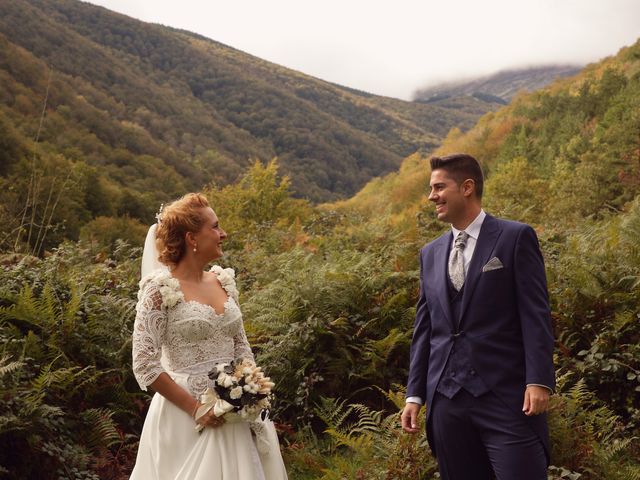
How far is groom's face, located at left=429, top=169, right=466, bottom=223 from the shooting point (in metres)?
3.62

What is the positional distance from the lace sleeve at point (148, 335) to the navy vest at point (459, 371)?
1.52 m

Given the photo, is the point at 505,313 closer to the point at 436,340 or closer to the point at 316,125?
the point at 436,340

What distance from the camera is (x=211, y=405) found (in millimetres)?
3682

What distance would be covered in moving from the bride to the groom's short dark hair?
52.7 inches

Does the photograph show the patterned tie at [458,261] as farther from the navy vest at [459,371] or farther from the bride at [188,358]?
the bride at [188,358]

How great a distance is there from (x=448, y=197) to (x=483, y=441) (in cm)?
127

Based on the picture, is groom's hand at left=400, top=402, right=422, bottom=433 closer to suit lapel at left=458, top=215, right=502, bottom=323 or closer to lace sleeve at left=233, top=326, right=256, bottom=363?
suit lapel at left=458, top=215, right=502, bottom=323

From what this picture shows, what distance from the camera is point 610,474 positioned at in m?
4.92

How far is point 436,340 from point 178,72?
14206cm

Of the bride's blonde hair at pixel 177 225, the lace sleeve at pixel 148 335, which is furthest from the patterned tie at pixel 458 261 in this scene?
the lace sleeve at pixel 148 335

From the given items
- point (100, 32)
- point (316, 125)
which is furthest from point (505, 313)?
point (100, 32)

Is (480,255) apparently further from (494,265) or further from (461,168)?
(461,168)

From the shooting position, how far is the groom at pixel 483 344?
3244 millimetres

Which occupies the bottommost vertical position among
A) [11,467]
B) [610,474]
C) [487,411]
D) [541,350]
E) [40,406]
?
[11,467]
